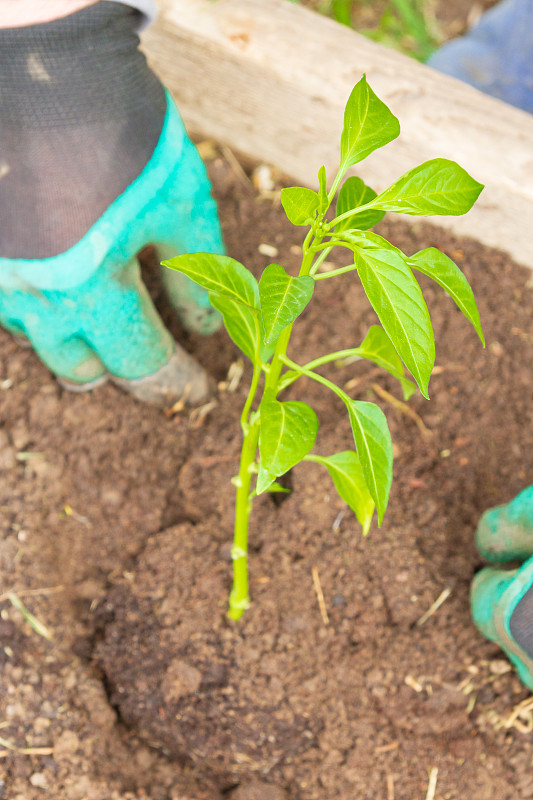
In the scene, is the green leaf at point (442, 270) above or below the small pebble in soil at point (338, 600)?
above

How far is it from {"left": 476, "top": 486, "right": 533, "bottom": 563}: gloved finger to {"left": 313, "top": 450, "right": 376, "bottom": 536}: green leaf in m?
0.35

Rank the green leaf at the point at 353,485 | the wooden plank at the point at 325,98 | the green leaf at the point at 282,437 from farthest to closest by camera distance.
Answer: the wooden plank at the point at 325,98 < the green leaf at the point at 353,485 < the green leaf at the point at 282,437

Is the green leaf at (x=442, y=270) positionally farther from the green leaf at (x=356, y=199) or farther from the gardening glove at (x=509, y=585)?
the gardening glove at (x=509, y=585)

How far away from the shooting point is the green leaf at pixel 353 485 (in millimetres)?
892

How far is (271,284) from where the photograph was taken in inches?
26.5

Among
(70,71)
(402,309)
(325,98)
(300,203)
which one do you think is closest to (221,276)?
(300,203)

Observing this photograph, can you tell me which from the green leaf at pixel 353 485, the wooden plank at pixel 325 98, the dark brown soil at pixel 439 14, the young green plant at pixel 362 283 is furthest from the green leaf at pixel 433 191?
the dark brown soil at pixel 439 14

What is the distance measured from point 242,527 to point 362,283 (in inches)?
17.9

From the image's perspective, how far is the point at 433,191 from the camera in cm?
68

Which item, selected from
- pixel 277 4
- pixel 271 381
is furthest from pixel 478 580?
pixel 277 4

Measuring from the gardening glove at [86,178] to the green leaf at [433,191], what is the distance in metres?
0.55

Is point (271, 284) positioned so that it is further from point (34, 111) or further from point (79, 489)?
point (79, 489)

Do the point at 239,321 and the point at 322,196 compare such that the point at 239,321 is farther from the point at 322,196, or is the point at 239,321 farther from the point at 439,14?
the point at 439,14

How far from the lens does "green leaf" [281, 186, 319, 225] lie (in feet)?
→ 2.27
